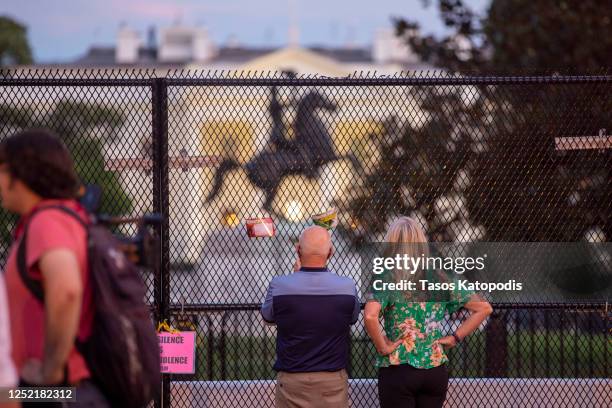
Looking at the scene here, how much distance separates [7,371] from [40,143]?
88cm

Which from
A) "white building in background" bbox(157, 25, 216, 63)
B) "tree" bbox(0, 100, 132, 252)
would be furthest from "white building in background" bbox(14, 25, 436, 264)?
"white building in background" bbox(157, 25, 216, 63)

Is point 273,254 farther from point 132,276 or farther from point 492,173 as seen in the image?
point 132,276

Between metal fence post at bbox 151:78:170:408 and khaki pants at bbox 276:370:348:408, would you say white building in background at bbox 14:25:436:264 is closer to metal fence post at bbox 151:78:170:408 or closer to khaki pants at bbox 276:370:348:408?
metal fence post at bbox 151:78:170:408

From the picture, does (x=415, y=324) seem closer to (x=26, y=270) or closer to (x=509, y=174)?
(x=509, y=174)

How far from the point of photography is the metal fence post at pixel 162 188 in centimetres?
618

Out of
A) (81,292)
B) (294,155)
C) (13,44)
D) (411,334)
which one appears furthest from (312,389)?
(13,44)

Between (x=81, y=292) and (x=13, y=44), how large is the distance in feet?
203

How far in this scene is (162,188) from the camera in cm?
621

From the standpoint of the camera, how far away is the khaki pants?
5516 millimetres

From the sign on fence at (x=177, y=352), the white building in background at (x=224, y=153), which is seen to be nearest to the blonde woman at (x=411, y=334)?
the white building in background at (x=224, y=153)

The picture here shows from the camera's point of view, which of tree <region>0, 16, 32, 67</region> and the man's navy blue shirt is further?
tree <region>0, 16, 32, 67</region>

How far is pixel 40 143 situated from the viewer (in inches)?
138

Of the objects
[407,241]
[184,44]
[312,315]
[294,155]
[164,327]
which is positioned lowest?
[312,315]

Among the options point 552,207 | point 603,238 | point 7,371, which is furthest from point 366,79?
point 7,371
